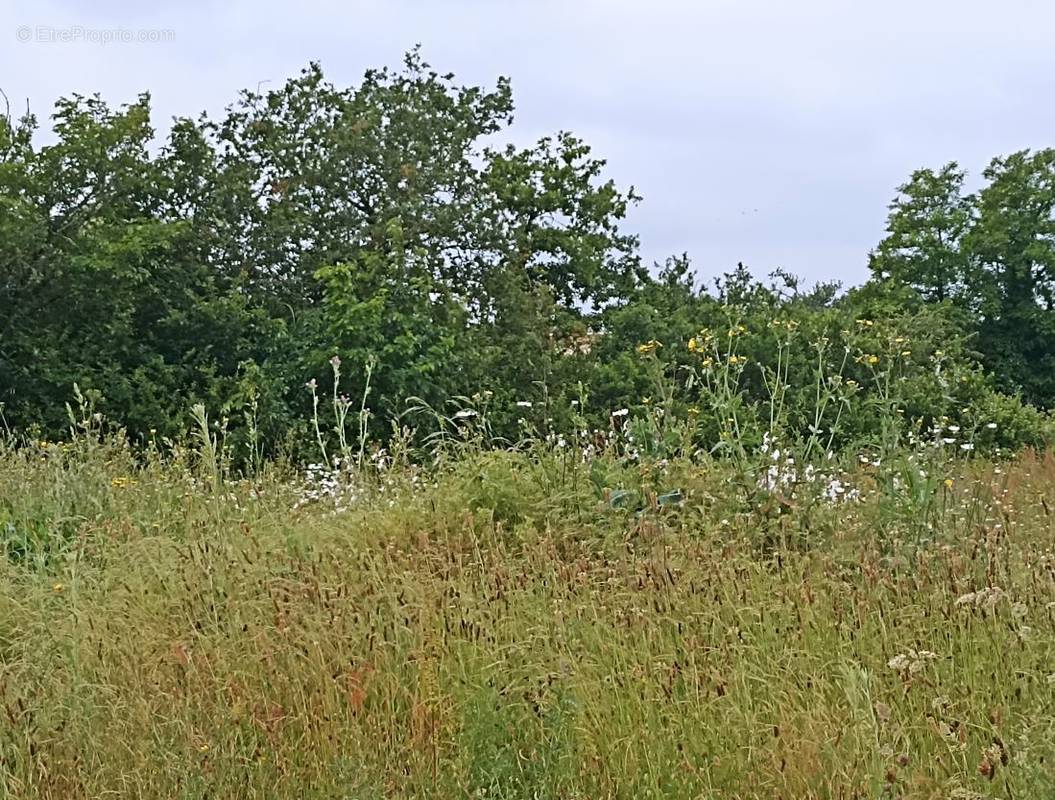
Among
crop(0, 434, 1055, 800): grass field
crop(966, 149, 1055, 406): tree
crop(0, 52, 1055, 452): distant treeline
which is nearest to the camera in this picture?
crop(0, 434, 1055, 800): grass field

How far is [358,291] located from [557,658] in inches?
365

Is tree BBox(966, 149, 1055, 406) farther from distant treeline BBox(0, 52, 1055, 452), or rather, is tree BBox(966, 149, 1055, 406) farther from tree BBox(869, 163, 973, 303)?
distant treeline BBox(0, 52, 1055, 452)

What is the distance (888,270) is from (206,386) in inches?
828

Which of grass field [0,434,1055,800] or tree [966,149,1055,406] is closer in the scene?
grass field [0,434,1055,800]

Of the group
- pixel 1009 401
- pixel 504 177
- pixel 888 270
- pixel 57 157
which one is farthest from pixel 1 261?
pixel 888 270

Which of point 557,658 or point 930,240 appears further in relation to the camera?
point 930,240

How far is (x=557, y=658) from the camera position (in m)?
3.06

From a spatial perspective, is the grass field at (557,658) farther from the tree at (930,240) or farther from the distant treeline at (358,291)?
the tree at (930,240)

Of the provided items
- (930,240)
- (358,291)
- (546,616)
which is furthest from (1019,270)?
(546,616)

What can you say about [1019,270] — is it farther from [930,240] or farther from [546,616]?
[546,616]

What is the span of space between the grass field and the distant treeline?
434 centimetres

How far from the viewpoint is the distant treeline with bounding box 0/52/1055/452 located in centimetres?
1089

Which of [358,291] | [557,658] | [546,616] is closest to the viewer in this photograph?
[557,658]

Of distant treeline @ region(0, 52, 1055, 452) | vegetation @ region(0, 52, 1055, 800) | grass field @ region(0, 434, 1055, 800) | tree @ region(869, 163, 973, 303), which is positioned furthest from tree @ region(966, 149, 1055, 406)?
grass field @ region(0, 434, 1055, 800)
